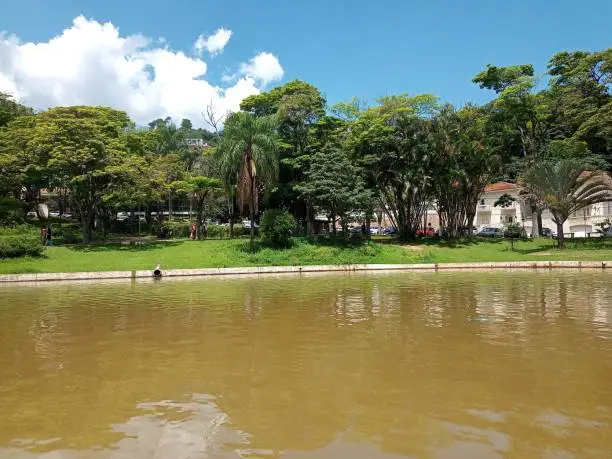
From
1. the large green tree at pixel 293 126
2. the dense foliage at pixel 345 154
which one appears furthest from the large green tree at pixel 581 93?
the large green tree at pixel 293 126

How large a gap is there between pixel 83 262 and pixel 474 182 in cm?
3028

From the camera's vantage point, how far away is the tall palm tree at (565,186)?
33.0 m

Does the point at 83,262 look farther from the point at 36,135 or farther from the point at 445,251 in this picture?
the point at 445,251

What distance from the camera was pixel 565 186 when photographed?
1310 inches

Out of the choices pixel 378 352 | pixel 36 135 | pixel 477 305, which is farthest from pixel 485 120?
pixel 378 352

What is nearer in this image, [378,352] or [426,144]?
[378,352]

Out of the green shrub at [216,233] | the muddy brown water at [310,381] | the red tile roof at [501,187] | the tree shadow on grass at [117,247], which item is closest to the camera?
the muddy brown water at [310,381]

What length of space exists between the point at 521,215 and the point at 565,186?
2851cm

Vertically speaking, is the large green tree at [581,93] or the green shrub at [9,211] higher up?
the large green tree at [581,93]

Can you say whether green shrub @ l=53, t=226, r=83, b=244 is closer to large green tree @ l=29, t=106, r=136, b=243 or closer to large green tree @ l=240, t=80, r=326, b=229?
large green tree @ l=29, t=106, r=136, b=243

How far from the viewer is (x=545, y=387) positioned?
6.68m

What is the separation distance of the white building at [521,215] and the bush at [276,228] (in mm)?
26083

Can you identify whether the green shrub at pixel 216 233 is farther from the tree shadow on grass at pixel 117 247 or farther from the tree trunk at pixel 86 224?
the tree trunk at pixel 86 224

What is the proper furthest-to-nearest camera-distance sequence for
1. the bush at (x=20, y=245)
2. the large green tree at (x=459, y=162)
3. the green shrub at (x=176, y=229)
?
the green shrub at (x=176, y=229)
the large green tree at (x=459, y=162)
the bush at (x=20, y=245)
